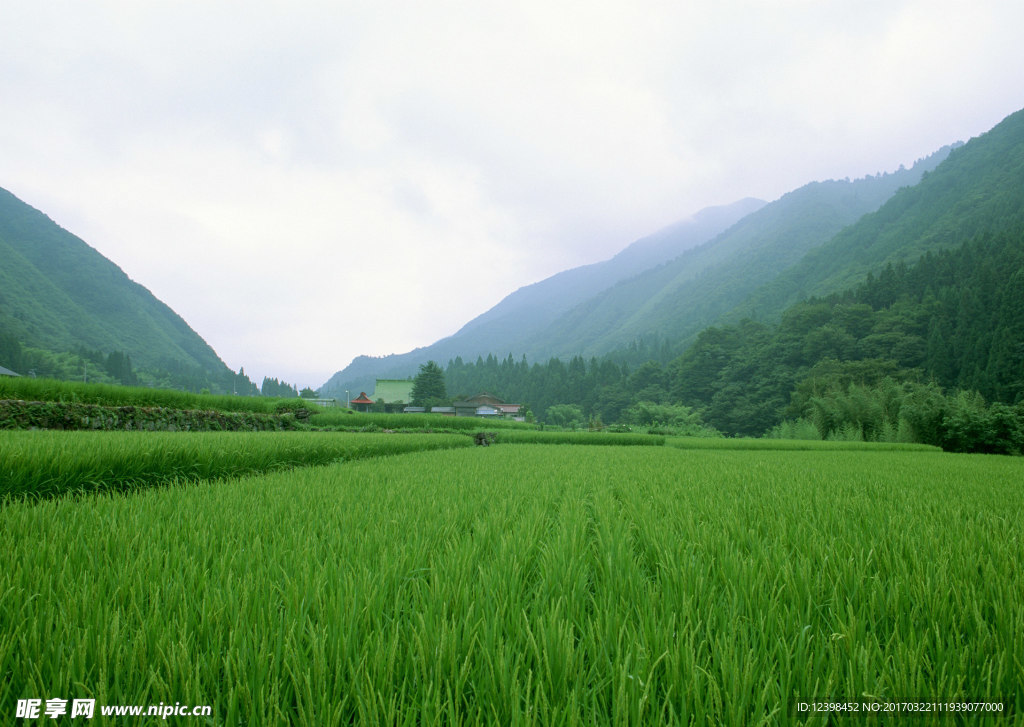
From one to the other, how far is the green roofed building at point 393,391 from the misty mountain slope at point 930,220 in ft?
179

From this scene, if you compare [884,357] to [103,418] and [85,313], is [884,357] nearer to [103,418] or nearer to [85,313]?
[103,418]

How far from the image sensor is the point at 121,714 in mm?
757

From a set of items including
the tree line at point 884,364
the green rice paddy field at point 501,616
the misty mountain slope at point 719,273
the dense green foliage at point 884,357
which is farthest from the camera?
the misty mountain slope at point 719,273

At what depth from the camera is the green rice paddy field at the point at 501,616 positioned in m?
0.83

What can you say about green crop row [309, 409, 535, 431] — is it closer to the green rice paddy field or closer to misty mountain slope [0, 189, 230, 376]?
the green rice paddy field

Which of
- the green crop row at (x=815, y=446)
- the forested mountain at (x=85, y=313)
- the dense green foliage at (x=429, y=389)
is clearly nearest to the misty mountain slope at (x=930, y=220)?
the green crop row at (x=815, y=446)

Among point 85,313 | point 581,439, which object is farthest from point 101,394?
point 85,313

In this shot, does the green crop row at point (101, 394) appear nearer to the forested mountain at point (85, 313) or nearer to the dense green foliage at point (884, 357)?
the dense green foliage at point (884, 357)

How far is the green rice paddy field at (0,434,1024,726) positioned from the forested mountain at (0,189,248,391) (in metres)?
80.7

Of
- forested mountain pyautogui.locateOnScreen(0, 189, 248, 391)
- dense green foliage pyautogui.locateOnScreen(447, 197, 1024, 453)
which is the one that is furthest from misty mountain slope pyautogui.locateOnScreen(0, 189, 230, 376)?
dense green foliage pyautogui.locateOnScreen(447, 197, 1024, 453)

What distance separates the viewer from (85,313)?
3497 inches

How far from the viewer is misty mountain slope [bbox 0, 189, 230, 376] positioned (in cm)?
7744

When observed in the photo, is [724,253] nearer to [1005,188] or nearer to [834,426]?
[1005,188]

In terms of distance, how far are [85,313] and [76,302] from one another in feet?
26.2
